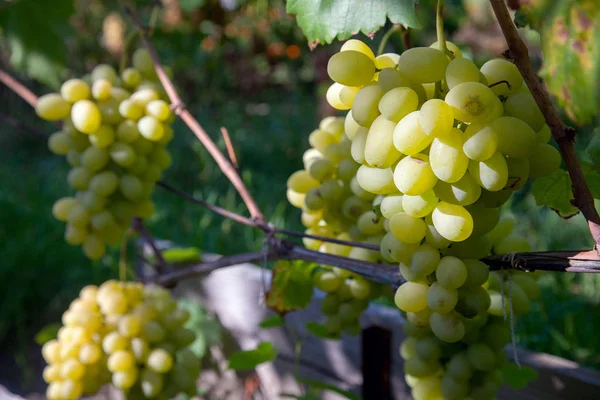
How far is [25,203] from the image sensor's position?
219 centimetres

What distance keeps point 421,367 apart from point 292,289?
0.67 feet

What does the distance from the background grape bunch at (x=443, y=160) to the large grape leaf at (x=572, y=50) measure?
8 cm

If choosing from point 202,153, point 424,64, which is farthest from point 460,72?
point 202,153

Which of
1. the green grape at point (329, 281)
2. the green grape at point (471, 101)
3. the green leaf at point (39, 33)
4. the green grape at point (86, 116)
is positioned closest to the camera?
the green grape at point (471, 101)

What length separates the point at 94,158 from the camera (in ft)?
2.40

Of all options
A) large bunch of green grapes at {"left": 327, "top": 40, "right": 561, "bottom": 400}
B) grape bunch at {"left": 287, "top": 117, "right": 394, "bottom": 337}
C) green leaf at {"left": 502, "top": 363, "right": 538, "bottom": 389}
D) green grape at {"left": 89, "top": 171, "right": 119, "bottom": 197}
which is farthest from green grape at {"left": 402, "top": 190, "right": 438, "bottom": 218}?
green grape at {"left": 89, "top": 171, "right": 119, "bottom": 197}

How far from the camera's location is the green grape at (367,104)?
39 cm

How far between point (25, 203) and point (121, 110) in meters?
1.68

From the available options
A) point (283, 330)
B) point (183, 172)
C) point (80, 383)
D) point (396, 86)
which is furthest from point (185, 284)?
point (183, 172)

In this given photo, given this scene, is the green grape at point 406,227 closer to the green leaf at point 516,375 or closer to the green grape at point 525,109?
the green grape at point 525,109

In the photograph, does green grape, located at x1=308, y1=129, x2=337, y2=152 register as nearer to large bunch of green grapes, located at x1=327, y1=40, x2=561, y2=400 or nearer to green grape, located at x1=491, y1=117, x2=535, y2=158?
large bunch of green grapes, located at x1=327, y1=40, x2=561, y2=400

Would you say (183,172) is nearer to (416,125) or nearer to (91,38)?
(91,38)

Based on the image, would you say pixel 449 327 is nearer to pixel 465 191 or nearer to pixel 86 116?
pixel 465 191

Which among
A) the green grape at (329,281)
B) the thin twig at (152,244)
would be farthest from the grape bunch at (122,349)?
the green grape at (329,281)
